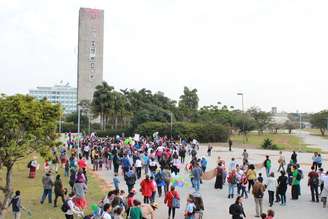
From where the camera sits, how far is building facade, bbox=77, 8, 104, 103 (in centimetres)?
11188

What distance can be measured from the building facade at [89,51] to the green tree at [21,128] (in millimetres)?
98015

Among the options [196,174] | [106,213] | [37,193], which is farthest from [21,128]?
[196,174]

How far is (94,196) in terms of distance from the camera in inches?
763

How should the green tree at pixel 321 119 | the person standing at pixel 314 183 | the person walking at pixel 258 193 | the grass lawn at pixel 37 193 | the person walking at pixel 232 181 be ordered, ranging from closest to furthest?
the person walking at pixel 258 193 < the grass lawn at pixel 37 193 < the person standing at pixel 314 183 < the person walking at pixel 232 181 < the green tree at pixel 321 119

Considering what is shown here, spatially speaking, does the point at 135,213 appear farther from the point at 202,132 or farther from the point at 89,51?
the point at 89,51

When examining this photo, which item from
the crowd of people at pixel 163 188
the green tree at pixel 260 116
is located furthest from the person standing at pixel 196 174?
the green tree at pixel 260 116

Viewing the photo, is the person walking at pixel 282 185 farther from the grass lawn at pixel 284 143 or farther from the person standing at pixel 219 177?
the grass lawn at pixel 284 143

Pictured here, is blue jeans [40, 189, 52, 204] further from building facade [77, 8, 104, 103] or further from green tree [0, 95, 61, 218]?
building facade [77, 8, 104, 103]

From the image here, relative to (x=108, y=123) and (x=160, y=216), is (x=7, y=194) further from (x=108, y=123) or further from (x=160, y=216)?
(x=108, y=123)

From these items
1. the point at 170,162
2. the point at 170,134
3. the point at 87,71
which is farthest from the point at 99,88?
the point at 170,162

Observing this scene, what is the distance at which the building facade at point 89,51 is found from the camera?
112 metres

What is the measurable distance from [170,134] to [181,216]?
48462mm

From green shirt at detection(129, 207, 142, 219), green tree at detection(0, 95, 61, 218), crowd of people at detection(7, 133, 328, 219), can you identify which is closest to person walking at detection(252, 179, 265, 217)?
crowd of people at detection(7, 133, 328, 219)

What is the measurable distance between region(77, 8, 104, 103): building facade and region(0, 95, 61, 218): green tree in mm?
98015
